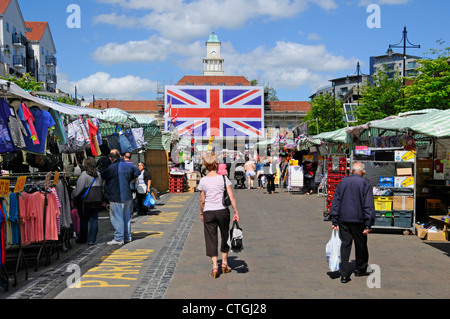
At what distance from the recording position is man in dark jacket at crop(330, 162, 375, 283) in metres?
6.47

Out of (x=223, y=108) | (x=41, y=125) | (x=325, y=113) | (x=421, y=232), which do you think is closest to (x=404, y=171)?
(x=421, y=232)

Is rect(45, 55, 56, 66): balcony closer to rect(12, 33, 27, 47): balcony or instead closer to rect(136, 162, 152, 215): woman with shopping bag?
rect(12, 33, 27, 47): balcony

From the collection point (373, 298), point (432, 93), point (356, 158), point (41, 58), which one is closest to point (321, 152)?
point (432, 93)

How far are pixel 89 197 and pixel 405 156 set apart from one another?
23.6ft

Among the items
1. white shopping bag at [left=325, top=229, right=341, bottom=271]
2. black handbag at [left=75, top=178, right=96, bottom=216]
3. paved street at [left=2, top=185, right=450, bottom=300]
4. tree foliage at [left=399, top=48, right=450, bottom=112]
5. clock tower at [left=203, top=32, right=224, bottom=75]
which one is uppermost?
clock tower at [left=203, top=32, right=224, bottom=75]

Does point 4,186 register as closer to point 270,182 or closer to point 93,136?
point 93,136

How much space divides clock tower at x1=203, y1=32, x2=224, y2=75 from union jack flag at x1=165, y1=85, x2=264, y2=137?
1856 inches

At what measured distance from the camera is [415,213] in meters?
10.7

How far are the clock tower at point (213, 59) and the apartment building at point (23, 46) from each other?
6413 cm

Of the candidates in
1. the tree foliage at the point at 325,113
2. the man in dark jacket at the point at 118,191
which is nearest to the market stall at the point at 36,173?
the man in dark jacket at the point at 118,191

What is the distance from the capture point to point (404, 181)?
1070cm

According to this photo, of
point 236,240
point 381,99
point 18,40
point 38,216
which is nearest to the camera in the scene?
point 236,240

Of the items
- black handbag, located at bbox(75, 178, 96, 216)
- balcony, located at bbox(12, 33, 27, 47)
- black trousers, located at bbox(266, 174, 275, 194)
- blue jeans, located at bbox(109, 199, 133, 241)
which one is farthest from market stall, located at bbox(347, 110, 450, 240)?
balcony, located at bbox(12, 33, 27, 47)

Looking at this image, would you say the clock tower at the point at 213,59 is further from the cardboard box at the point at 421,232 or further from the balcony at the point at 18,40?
the cardboard box at the point at 421,232
